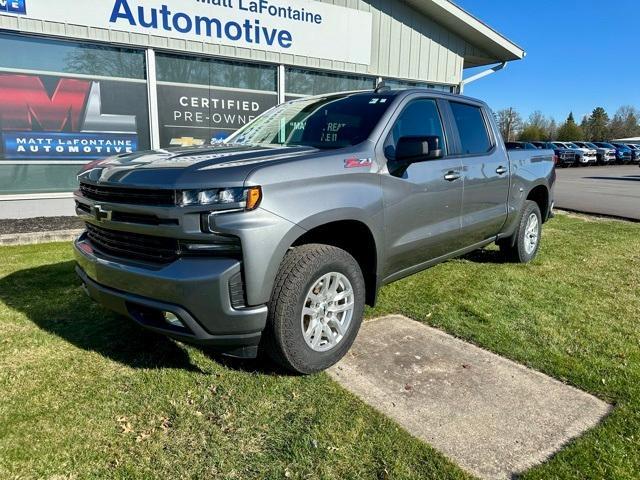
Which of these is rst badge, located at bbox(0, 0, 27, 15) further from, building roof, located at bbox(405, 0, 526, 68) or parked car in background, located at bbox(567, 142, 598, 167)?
parked car in background, located at bbox(567, 142, 598, 167)

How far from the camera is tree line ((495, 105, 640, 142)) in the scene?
75.8m

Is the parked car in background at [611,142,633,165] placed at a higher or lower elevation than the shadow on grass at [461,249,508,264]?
higher

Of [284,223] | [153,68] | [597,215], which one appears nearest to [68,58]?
[153,68]

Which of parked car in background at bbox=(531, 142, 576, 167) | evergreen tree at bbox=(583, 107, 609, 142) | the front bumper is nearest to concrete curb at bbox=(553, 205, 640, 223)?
the front bumper

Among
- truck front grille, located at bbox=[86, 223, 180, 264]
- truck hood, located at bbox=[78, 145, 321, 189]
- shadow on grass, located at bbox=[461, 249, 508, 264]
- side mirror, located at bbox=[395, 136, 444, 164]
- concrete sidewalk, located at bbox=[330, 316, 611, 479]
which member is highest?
side mirror, located at bbox=[395, 136, 444, 164]

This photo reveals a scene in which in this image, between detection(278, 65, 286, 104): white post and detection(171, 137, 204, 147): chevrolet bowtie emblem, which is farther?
detection(278, 65, 286, 104): white post

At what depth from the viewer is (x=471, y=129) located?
179 inches

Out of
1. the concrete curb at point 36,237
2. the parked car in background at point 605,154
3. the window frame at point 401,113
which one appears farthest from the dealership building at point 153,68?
the parked car in background at point 605,154

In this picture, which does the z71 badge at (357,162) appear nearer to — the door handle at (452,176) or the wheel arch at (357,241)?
the wheel arch at (357,241)

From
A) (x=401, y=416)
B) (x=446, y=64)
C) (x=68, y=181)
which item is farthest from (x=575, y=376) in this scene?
(x=446, y=64)

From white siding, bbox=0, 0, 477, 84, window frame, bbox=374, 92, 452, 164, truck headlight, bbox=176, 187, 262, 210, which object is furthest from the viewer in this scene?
white siding, bbox=0, 0, 477, 84

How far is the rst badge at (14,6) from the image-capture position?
24.0 feet

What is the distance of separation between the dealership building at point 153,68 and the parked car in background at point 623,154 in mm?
36104

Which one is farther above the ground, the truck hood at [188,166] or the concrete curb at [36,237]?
the truck hood at [188,166]
